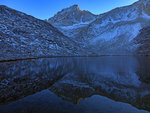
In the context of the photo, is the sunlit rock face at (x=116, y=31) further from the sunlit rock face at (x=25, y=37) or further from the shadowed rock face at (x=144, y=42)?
the sunlit rock face at (x=25, y=37)

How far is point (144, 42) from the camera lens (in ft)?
390

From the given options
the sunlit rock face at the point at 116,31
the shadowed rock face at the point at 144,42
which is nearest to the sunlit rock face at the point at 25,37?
the sunlit rock face at the point at 116,31

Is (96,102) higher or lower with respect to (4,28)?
lower

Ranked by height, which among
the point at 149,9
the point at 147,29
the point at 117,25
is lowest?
the point at 147,29

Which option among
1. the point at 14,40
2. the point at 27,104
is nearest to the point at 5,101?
the point at 27,104

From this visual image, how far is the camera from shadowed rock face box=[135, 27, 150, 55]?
111m

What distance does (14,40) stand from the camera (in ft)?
198

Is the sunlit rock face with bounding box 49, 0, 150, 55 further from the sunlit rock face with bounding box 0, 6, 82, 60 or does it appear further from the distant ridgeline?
the sunlit rock face with bounding box 0, 6, 82, 60

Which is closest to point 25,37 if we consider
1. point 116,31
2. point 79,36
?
point 79,36

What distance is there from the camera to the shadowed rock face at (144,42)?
4360 inches

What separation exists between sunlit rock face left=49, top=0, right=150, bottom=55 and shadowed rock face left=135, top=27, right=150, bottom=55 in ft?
16.5

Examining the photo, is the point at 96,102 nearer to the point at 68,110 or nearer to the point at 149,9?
the point at 68,110

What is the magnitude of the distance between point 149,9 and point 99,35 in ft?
309

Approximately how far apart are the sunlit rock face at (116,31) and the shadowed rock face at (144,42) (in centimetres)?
502
